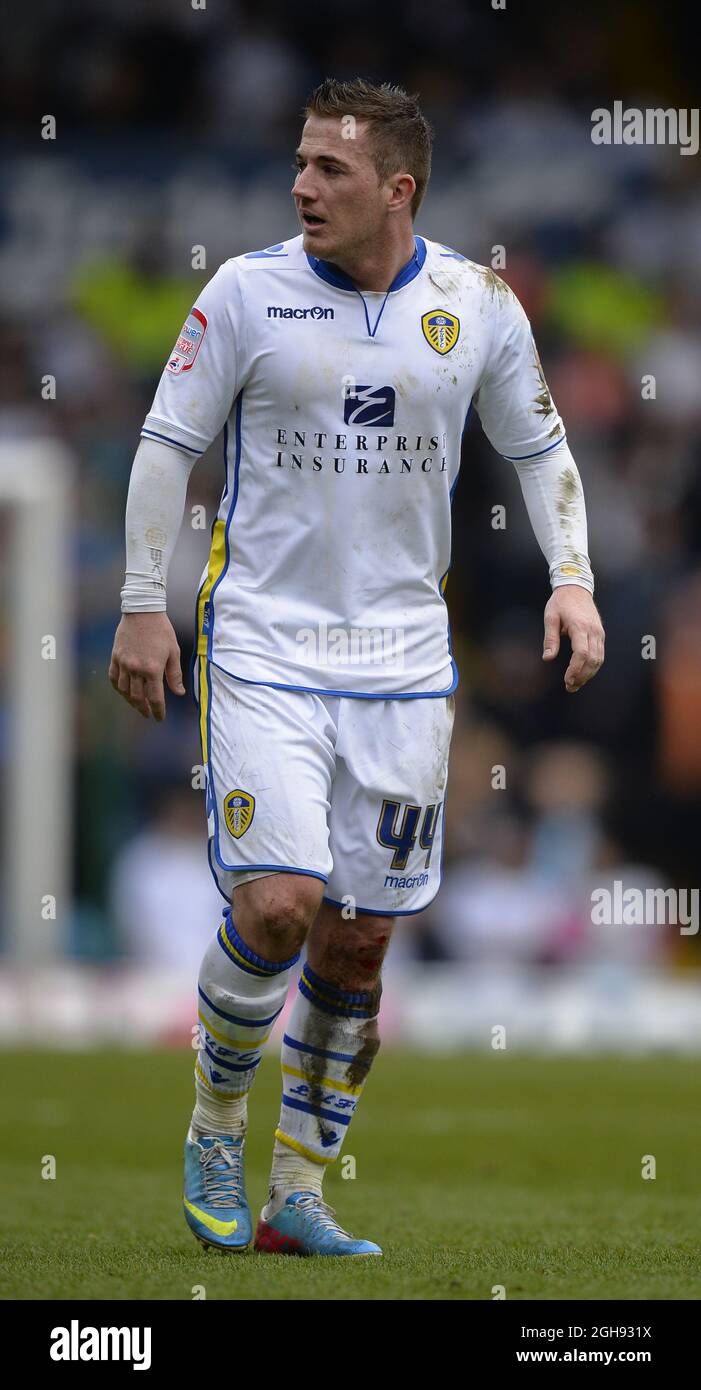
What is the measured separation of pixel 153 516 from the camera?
4.77 m

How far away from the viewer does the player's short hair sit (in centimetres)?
476

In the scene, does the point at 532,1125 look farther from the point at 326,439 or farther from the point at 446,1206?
the point at 326,439

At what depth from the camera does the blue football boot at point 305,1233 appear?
478 cm

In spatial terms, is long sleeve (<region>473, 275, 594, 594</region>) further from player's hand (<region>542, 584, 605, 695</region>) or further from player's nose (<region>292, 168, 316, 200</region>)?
player's nose (<region>292, 168, 316, 200</region>)

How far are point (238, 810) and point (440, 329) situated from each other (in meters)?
1.18

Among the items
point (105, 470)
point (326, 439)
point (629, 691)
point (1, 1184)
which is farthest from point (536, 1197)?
point (105, 470)

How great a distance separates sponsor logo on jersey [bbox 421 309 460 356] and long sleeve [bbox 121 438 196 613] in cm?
61

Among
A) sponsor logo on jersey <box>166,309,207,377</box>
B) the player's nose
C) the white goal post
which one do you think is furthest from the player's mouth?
the white goal post

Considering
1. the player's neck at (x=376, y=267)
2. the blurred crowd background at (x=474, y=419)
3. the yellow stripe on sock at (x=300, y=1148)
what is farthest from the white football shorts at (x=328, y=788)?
the blurred crowd background at (x=474, y=419)

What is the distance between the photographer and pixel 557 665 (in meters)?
14.0

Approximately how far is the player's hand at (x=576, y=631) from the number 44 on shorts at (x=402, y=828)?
17.7 inches

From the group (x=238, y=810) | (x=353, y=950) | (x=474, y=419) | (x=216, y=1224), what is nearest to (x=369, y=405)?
(x=238, y=810)

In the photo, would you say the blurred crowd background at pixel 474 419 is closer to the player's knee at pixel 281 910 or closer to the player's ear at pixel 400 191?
the player's knee at pixel 281 910

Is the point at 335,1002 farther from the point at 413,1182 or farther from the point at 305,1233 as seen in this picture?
the point at 413,1182
